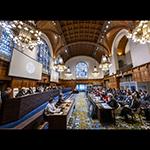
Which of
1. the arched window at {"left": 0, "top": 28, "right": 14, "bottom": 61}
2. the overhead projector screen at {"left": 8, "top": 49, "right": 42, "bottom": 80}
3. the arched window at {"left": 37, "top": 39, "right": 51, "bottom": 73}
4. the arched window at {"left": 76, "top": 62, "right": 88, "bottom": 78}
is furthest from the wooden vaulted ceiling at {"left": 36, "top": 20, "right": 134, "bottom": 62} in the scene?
the arched window at {"left": 76, "top": 62, "right": 88, "bottom": 78}

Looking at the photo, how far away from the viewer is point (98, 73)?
89.4 ft

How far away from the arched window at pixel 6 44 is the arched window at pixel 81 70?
21.5 metres

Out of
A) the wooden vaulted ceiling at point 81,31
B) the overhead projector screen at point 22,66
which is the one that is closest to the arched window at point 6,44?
the overhead projector screen at point 22,66

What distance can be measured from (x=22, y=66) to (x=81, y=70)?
20.7 metres

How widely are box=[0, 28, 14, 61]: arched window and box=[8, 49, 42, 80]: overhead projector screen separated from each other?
30 centimetres

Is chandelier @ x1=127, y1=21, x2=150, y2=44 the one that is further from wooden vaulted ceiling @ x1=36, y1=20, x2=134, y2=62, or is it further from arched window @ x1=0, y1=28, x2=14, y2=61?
arched window @ x1=0, y1=28, x2=14, y2=61

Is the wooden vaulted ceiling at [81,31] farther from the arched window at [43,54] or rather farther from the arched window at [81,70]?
the arched window at [81,70]

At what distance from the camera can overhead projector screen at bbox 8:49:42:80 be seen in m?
7.38

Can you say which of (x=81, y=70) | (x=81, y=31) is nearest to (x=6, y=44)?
(x=81, y=31)

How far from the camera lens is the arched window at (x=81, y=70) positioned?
1108 inches

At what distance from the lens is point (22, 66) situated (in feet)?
28.0

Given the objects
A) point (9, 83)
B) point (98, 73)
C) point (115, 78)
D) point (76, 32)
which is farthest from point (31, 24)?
point (98, 73)
